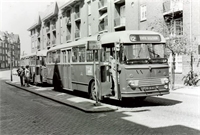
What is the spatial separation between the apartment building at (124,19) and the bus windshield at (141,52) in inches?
311

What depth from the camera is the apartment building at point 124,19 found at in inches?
787

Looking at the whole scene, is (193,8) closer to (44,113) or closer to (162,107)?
(162,107)

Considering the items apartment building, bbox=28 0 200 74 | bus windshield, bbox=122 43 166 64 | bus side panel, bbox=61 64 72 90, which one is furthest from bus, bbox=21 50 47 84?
bus windshield, bbox=122 43 166 64

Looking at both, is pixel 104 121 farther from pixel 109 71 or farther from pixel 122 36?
pixel 122 36

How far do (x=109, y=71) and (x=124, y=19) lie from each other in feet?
66.1

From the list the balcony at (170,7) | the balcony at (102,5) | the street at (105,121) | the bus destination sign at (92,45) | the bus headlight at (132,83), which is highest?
the balcony at (102,5)

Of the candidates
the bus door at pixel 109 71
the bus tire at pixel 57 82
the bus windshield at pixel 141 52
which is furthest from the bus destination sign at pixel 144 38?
the bus tire at pixel 57 82

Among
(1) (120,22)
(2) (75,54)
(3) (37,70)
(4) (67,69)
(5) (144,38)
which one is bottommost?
(3) (37,70)

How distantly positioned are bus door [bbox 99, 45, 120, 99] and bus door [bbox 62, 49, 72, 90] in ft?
13.8

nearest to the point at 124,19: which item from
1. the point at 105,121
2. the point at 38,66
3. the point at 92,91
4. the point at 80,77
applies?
the point at 38,66

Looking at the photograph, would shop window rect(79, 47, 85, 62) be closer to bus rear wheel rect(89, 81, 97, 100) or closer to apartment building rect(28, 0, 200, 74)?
bus rear wheel rect(89, 81, 97, 100)

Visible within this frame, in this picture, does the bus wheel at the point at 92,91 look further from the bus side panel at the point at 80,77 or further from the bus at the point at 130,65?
the bus at the point at 130,65

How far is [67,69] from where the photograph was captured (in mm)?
15297

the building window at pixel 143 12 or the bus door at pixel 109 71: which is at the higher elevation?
the building window at pixel 143 12
